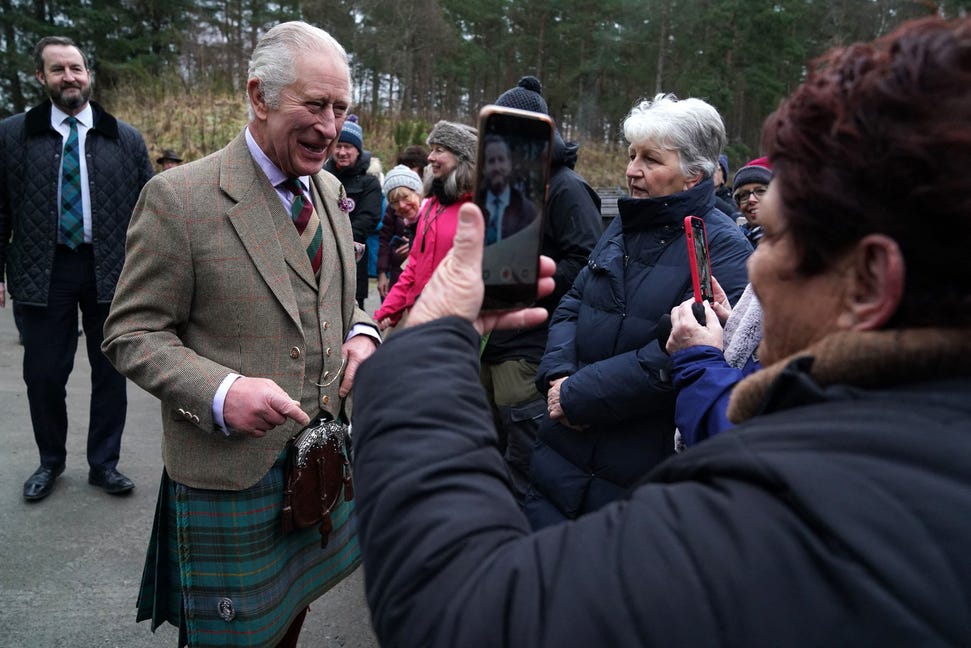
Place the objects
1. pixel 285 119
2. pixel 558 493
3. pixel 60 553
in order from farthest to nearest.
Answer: pixel 60 553 < pixel 558 493 < pixel 285 119

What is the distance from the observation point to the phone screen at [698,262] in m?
1.98

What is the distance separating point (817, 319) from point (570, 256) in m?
2.67

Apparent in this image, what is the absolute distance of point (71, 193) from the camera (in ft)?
12.3

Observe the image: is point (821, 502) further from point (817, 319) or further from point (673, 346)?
point (673, 346)

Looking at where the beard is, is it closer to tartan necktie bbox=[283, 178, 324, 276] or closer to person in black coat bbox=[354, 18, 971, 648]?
tartan necktie bbox=[283, 178, 324, 276]

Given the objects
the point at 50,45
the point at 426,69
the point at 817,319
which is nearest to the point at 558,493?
the point at 817,319

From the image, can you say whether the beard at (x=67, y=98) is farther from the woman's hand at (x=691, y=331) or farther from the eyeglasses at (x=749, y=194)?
the eyeglasses at (x=749, y=194)

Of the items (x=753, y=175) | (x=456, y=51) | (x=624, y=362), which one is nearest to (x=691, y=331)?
(x=624, y=362)

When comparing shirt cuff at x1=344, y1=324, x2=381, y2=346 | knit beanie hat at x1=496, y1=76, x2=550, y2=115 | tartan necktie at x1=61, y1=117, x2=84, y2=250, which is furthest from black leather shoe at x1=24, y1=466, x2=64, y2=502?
knit beanie hat at x1=496, y1=76, x2=550, y2=115

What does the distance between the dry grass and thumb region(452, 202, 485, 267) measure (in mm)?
16035

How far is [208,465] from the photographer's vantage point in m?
1.99

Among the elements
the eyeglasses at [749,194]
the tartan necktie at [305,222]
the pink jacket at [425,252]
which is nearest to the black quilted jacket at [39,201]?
the pink jacket at [425,252]

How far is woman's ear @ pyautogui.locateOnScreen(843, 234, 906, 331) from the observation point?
2.60 feet

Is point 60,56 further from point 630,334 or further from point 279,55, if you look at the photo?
point 630,334
